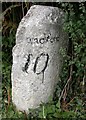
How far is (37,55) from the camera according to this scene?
150 inches

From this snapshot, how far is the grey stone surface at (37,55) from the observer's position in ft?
12.5

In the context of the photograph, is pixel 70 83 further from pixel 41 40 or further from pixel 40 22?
pixel 40 22

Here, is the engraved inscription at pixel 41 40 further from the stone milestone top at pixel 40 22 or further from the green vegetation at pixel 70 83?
the green vegetation at pixel 70 83

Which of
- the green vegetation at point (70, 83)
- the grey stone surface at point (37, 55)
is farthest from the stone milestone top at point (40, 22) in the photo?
the green vegetation at point (70, 83)

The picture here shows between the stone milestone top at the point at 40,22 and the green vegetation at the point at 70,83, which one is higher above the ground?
the stone milestone top at the point at 40,22

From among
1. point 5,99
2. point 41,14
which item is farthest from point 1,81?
point 41,14

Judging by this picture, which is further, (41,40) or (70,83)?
(70,83)

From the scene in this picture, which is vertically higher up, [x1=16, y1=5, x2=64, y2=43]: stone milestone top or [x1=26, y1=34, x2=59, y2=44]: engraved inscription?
[x1=16, y1=5, x2=64, y2=43]: stone milestone top

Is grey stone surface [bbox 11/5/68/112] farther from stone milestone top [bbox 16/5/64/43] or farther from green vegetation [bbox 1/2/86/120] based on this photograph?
green vegetation [bbox 1/2/86/120]

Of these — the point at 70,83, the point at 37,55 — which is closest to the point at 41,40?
the point at 37,55

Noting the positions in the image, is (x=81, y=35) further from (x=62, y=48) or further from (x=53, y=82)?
(x=53, y=82)

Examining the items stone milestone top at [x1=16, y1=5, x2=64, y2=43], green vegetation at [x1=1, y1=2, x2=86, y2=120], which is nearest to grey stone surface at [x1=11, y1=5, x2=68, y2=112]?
stone milestone top at [x1=16, y1=5, x2=64, y2=43]

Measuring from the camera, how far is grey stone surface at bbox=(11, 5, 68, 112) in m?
3.81

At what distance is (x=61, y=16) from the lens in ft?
12.9
